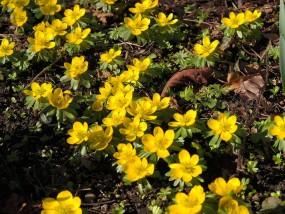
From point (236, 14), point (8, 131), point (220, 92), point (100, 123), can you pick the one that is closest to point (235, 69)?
point (220, 92)

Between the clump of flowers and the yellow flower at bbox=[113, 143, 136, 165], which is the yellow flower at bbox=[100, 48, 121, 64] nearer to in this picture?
the yellow flower at bbox=[113, 143, 136, 165]

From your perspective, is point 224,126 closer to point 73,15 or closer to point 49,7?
point 73,15

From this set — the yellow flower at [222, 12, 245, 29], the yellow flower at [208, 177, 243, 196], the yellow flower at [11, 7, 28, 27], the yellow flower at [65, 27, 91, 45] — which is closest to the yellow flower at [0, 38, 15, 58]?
the yellow flower at [11, 7, 28, 27]

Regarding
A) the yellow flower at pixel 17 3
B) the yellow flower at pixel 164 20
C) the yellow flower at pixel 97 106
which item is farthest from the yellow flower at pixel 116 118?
the yellow flower at pixel 17 3

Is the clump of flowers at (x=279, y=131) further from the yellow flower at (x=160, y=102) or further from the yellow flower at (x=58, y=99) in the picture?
the yellow flower at (x=58, y=99)

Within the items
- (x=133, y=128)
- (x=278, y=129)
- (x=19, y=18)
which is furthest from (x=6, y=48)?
(x=278, y=129)

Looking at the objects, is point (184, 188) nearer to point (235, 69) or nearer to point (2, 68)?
point (235, 69)

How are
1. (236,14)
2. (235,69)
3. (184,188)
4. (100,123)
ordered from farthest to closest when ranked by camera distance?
(236,14) < (235,69) < (100,123) < (184,188)
